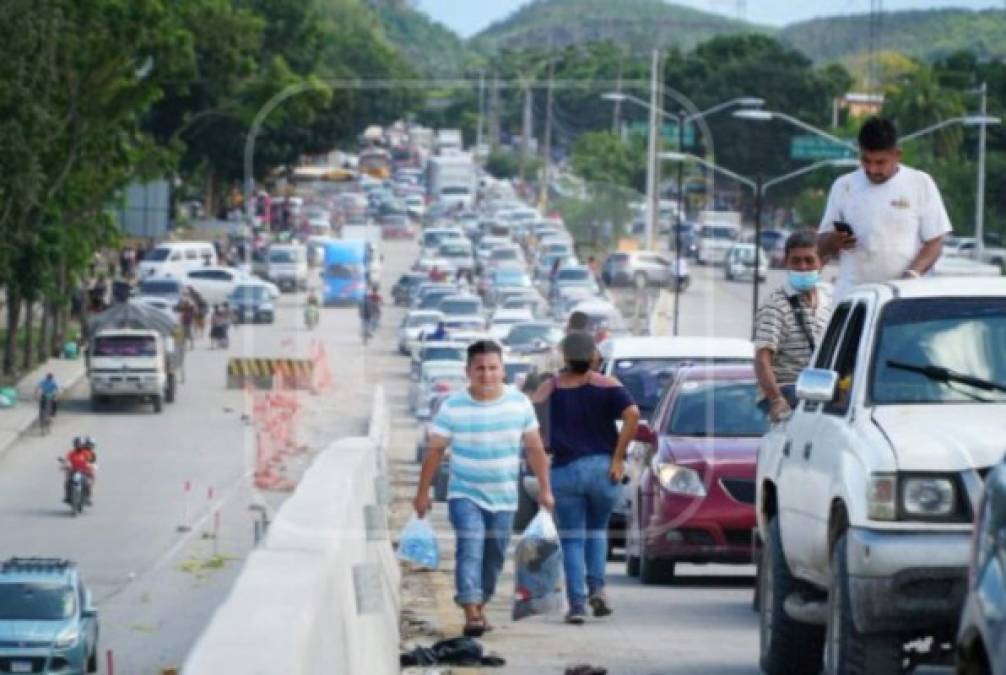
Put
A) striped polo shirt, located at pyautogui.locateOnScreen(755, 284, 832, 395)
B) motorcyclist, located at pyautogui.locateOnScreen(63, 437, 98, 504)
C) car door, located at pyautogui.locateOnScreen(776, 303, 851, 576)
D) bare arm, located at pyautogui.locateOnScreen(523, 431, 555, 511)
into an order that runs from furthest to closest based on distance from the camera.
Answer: motorcyclist, located at pyautogui.locateOnScreen(63, 437, 98, 504), striped polo shirt, located at pyautogui.locateOnScreen(755, 284, 832, 395), bare arm, located at pyautogui.locateOnScreen(523, 431, 555, 511), car door, located at pyautogui.locateOnScreen(776, 303, 851, 576)

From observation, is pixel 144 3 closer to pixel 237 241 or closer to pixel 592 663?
pixel 237 241

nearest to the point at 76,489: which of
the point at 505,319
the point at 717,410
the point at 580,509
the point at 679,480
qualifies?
the point at 505,319

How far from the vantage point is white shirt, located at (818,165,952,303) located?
556 inches

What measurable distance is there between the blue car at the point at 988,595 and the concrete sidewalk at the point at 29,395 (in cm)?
5470

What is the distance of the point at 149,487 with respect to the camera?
56.9 m

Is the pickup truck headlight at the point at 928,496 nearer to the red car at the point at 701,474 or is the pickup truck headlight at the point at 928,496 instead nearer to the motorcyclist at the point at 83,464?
the red car at the point at 701,474

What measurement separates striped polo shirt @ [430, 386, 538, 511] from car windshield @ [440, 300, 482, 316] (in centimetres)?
6768

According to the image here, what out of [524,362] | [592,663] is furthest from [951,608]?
[524,362]

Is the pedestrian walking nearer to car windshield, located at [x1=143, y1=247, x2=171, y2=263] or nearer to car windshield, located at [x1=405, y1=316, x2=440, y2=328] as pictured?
car windshield, located at [x1=405, y1=316, x2=440, y2=328]

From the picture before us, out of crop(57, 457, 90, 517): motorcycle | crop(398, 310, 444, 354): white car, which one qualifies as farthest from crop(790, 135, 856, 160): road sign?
crop(57, 457, 90, 517): motorcycle

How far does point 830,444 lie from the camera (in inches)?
458

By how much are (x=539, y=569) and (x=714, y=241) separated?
299 ft

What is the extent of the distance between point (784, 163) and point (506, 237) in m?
18.9

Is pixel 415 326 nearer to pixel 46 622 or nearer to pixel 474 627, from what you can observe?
pixel 46 622
